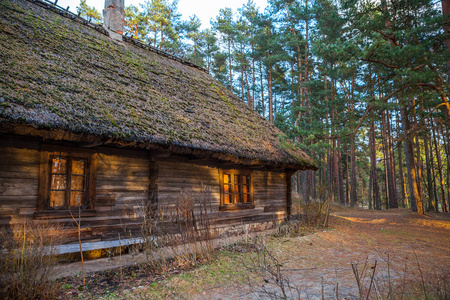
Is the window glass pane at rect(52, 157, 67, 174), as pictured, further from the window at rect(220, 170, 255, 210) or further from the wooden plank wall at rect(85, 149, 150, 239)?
the window at rect(220, 170, 255, 210)

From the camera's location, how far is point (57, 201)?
4.95 meters

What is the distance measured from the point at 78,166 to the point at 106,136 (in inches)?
41.8

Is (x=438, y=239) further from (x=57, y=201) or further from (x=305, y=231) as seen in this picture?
(x=57, y=201)

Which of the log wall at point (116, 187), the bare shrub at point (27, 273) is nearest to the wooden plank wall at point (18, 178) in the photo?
the log wall at point (116, 187)

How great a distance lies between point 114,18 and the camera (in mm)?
9688

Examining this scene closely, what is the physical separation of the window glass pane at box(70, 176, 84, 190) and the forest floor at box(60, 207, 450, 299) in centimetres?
166

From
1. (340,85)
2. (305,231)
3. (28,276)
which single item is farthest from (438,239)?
(340,85)

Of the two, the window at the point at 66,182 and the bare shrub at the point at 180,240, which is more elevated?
the window at the point at 66,182

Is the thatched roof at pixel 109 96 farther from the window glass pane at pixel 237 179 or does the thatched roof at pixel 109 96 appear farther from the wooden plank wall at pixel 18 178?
the window glass pane at pixel 237 179

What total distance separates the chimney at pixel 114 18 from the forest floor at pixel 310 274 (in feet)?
26.2

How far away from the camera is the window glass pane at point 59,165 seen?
4965mm

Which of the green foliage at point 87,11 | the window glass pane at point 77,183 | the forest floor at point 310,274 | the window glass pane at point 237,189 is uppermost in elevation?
the green foliage at point 87,11

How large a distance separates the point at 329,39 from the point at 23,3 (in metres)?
16.1

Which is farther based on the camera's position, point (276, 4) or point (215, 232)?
point (276, 4)
